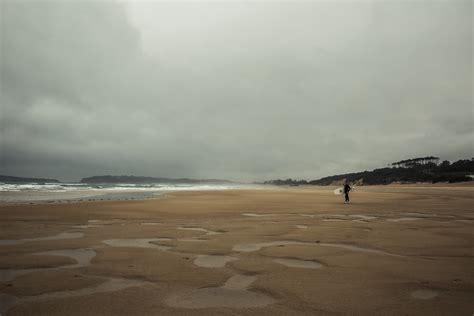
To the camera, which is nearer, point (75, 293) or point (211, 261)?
point (75, 293)

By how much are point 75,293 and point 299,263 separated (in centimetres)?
384

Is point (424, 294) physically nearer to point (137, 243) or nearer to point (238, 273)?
point (238, 273)

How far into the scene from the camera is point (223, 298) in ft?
12.8

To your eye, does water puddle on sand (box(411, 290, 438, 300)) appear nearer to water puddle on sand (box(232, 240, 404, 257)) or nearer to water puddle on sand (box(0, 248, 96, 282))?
water puddle on sand (box(232, 240, 404, 257))

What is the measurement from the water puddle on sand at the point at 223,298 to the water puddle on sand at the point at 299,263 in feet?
4.53

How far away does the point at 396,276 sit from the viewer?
467cm

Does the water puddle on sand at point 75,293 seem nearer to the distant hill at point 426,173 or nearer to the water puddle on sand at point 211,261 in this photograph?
the water puddle on sand at point 211,261

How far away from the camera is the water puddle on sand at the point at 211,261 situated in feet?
17.9

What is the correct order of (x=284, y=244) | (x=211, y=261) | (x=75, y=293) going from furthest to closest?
(x=284, y=244)
(x=211, y=261)
(x=75, y=293)

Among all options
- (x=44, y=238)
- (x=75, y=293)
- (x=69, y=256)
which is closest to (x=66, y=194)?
(x=44, y=238)

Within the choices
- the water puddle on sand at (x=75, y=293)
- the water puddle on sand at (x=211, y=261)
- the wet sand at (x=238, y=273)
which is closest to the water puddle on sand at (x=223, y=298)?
the wet sand at (x=238, y=273)

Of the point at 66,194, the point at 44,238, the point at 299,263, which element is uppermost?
the point at 299,263

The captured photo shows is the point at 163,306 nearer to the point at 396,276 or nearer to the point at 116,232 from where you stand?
the point at 396,276

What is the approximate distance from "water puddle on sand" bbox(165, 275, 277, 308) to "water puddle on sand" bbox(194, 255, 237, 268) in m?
1.11
